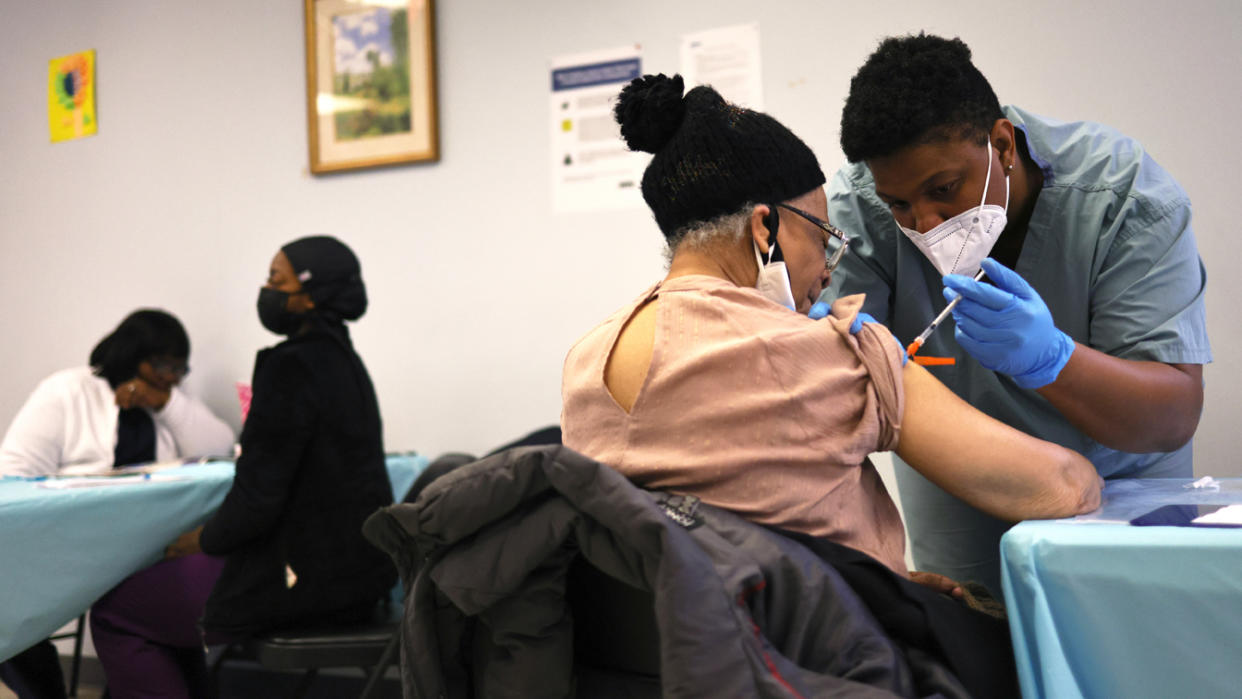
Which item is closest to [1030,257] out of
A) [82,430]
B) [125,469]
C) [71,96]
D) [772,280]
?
[772,280]

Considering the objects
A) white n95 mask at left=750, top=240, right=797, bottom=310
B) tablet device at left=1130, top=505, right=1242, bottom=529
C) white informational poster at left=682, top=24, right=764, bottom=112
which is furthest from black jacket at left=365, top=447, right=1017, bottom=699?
white informational poster at left=682, top=24, right=764, bottom=112

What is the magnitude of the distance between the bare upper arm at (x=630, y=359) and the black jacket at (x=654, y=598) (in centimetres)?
15

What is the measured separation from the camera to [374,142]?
9.11 ft

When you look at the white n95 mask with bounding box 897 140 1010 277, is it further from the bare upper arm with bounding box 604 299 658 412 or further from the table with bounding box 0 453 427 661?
the table with bounding box 0 453 427 661

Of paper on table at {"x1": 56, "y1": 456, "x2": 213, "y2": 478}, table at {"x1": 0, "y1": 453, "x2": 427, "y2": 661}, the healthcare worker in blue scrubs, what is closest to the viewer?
the healthcare worker in blue scrubs

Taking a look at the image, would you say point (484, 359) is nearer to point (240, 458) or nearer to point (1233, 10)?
point (240, 458)

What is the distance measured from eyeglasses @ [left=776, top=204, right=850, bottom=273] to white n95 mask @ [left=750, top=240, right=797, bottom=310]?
0.07m

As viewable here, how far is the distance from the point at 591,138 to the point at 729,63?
435 mm

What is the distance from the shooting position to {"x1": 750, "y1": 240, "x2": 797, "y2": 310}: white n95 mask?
105 cm

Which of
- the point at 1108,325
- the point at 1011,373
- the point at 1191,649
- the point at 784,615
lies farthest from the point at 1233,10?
the point at 784,615

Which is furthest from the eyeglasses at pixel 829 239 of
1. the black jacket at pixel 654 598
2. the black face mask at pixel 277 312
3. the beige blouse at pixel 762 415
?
the black face mask at pixel 277 312

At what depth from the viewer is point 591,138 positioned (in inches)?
99.7

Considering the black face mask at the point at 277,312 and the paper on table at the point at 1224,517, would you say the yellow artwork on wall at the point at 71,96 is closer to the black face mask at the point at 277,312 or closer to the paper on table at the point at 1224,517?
the black face mask at the point at 277,312

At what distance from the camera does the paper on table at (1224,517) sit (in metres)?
0.86
